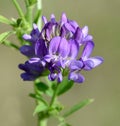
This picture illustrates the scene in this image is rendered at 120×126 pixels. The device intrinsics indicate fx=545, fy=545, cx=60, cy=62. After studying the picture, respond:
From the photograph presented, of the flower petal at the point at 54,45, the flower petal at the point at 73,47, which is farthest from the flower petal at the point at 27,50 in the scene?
the flower petal at the point at 73,47

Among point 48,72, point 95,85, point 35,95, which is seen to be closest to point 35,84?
point 35,95

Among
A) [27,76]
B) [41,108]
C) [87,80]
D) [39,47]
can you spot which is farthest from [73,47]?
[87,80]

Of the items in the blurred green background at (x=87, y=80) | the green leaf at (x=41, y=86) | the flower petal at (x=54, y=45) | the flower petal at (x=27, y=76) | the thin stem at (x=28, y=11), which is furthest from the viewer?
the blurred green background at (x=87, y=80)

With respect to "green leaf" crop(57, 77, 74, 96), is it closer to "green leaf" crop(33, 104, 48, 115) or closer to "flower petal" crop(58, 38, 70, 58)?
"green leaf" crop(33, 104, 48, 115)

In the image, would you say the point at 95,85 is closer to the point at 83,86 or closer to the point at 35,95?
the point at 83,86

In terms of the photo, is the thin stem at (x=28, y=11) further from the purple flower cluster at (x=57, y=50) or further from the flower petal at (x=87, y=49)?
the flower petal at (x=87, y=49)

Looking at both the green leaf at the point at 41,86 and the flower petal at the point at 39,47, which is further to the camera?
the green leaf at the point at 41,86

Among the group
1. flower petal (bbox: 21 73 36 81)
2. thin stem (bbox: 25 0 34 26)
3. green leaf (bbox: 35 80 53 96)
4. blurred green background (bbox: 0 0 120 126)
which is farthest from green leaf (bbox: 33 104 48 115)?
blurred green background (bbox: 0 0 120 126)
